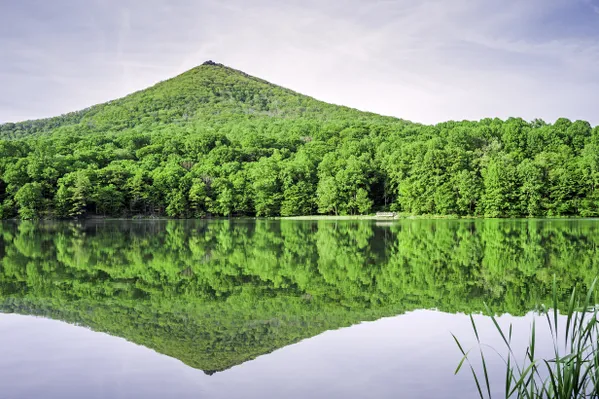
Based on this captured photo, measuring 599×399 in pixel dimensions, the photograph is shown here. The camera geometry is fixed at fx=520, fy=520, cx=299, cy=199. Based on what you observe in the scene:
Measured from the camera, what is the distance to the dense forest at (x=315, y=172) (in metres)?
56.3

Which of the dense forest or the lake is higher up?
the dense forest

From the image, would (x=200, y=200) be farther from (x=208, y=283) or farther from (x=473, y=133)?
(x=208, y=283)

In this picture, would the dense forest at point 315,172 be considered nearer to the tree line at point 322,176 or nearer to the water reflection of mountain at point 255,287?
the tree line at point 322,176

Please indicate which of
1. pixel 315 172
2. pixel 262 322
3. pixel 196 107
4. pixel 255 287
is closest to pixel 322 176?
pixel 315 172

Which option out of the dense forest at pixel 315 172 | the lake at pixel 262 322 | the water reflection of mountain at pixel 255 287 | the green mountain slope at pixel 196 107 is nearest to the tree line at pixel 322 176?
the dense forest at pixel 315 172

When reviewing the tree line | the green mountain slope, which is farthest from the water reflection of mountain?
the green mountain slope

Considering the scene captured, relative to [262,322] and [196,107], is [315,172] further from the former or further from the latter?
[262,322]

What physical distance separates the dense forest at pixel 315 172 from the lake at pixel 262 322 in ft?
139

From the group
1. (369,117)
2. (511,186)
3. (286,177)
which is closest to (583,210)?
(511,186)

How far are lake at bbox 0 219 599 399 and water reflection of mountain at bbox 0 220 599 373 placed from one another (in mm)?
42

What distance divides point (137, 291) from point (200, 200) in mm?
53844

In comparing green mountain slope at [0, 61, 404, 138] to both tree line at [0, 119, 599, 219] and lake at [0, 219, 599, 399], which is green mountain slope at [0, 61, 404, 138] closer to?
tree line at [0, 119, 599, 219]

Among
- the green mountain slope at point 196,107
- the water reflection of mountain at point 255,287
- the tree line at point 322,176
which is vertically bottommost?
the water reflection of mountain at point 255,287

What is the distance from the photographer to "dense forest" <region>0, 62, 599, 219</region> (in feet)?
185
